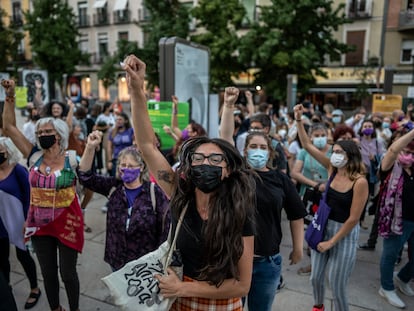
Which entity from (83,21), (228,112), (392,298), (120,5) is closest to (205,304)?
(228,112)

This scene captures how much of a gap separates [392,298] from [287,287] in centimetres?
99

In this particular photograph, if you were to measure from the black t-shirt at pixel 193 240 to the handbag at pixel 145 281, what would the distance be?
0.03 metres

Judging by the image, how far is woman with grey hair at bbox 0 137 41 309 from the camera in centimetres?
301

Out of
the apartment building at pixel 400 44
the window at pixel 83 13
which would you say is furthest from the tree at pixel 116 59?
the apartment building at pixel 400 44

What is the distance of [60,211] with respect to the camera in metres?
2.81

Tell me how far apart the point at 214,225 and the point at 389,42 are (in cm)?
2505

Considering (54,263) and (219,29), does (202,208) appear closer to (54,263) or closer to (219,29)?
(54,263)

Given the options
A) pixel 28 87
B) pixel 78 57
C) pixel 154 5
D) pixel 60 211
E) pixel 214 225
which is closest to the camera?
pixel 214 225

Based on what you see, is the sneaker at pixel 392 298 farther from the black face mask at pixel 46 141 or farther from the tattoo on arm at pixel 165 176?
the black face mask at pixel 46 141

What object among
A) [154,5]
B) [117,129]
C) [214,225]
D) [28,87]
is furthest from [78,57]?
[214,225]

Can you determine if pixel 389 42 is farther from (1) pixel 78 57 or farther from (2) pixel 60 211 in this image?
(2) pixel 60 211

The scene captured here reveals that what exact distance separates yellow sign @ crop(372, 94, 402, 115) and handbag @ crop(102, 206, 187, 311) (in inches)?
396

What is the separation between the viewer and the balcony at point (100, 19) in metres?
30.1

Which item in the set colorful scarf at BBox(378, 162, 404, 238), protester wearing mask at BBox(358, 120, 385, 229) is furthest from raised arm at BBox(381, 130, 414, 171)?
protester wearing mask at BBox(358, 120, 385, 229)
